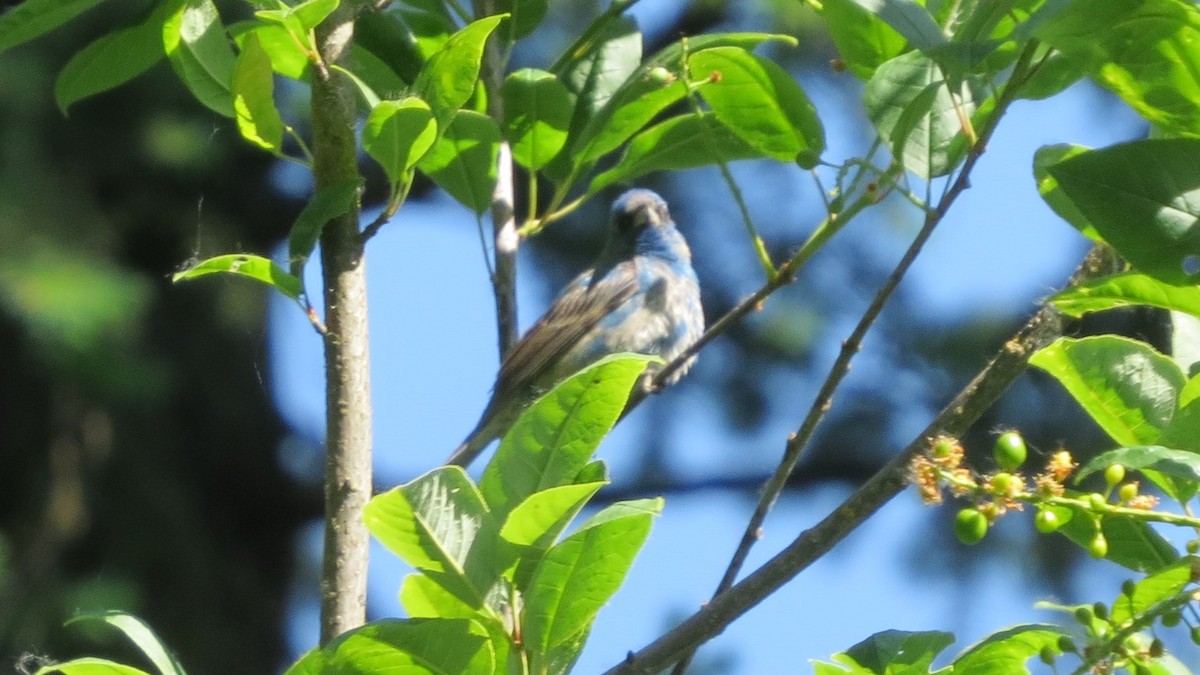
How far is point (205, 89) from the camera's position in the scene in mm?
1552

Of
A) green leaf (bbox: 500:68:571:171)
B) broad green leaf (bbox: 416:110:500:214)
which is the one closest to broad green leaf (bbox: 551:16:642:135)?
green leaf (bbox: 500:68:571:171)

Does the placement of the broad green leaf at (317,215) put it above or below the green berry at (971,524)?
above

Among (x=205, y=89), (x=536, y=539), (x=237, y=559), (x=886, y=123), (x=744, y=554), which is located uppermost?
(x=205, y=89)

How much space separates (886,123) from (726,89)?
29cm

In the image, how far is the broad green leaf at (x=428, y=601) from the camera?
3.81 ft

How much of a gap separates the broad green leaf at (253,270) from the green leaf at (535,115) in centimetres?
50

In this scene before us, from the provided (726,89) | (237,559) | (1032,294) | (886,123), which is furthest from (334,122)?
(237,559)

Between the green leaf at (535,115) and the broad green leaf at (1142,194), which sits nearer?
the broad green leaf at (1142,194)

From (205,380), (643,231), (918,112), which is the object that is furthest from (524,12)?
(205,380)

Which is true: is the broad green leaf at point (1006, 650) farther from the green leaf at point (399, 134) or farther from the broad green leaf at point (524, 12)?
the broad green leaf at point (524, 12)

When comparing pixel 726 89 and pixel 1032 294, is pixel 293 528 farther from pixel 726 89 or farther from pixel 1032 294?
pixel 726 89

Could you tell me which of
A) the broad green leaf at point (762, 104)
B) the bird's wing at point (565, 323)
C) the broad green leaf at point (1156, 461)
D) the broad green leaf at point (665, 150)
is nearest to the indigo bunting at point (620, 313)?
the bird's wing at point (565, 323)

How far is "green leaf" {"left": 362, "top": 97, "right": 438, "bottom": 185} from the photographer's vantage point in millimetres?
1344

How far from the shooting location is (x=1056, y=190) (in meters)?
1.29
